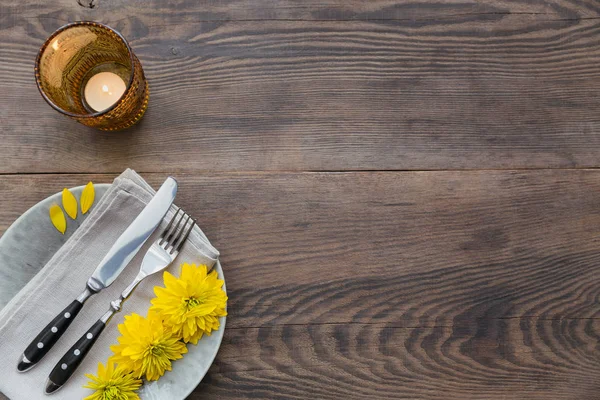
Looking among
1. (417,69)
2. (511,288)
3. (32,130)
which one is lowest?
(511,288)

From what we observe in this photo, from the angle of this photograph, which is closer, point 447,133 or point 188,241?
point 188,241

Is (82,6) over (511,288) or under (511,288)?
over

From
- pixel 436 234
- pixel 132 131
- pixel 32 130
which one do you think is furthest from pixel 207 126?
pixel 436 234

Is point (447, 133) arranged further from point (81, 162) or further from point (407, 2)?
point (81, 162)

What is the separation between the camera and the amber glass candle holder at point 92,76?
587 millimetres

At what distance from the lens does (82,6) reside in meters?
0.68

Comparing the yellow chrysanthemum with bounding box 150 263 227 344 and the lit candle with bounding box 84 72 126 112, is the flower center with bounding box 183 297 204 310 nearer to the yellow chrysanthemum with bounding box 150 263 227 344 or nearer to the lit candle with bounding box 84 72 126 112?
the yellow chrysanthemum with bounding box 150 263 227 344

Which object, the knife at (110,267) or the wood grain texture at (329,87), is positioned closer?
the knife at (110,267)

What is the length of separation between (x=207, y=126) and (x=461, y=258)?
0.36 m

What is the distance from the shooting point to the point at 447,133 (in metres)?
0.69

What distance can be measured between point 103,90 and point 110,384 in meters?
0.34

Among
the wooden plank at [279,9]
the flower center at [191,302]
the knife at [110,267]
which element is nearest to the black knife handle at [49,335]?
the knife at [110,267]

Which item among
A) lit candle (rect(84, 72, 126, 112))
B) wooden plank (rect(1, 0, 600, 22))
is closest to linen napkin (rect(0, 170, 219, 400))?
lit candle (rect(84, 72, 126, 112))

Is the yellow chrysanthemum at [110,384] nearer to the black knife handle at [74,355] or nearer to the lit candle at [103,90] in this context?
the black knife handle at [74,355]
